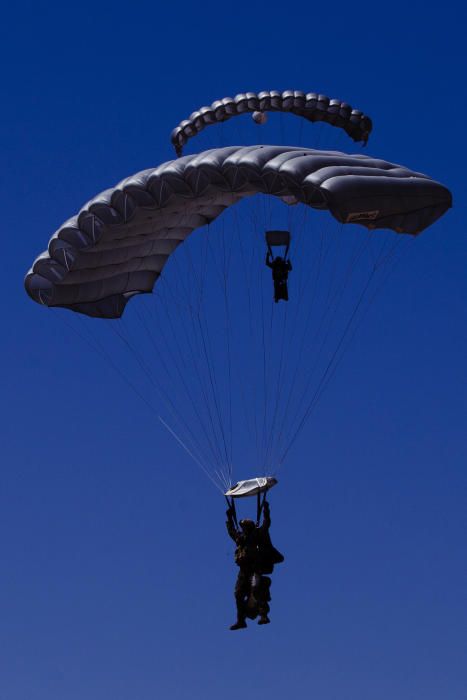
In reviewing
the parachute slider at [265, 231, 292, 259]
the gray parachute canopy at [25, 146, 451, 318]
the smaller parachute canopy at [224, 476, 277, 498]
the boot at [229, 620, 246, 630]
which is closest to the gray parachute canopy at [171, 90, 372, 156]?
the gray parachute canopy at [25, 146, 451, 318]

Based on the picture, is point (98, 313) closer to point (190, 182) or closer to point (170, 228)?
point (170, 228)

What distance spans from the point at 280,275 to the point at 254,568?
16.8 ft

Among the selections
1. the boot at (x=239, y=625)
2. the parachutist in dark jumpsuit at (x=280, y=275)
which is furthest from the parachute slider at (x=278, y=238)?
the boot at (x=239, y=625)

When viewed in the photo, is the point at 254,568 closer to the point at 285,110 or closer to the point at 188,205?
the point at 188,205

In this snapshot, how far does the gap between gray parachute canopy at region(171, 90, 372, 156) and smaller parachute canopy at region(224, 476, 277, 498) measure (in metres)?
7.25

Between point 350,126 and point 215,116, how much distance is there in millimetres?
2504

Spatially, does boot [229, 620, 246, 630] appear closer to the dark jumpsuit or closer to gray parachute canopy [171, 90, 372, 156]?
the dark jumpsuit

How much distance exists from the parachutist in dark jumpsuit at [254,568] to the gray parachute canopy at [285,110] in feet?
25.8

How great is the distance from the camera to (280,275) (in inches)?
1631

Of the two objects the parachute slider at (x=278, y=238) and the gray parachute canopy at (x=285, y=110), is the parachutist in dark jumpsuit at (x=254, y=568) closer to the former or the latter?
the parachute slider at (x=278, y=238)

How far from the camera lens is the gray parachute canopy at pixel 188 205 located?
38.1 m

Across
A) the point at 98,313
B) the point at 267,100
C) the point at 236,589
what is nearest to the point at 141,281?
the point at 98,313

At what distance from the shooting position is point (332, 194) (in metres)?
37.5

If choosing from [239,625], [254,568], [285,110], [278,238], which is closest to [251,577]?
[254,568]
